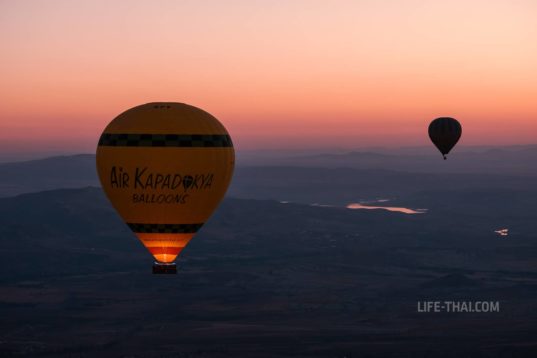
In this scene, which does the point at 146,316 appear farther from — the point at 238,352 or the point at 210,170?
the point at 210,170

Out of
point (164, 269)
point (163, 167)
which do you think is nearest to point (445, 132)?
point (163, 167)

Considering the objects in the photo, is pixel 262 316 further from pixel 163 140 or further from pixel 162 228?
pixel 163 140

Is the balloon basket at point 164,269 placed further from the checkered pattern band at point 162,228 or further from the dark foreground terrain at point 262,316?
the dark foreground terrain at point 262,316

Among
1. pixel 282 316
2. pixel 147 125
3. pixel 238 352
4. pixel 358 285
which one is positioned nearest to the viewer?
pixel 147 125

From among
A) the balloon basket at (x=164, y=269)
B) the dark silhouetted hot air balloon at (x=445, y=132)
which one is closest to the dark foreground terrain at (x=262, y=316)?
the dark silhouetted hot air balloon at (x=445, y=132)

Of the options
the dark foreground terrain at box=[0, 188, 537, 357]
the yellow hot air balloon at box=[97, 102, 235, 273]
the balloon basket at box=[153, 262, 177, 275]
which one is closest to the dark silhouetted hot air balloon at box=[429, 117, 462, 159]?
the dark foreground terrain at box=[0, 188, 537, 357]

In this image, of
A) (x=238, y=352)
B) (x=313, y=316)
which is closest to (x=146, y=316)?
(x=313, y=316)

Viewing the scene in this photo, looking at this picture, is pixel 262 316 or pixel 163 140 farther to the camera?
pixel 262 316
